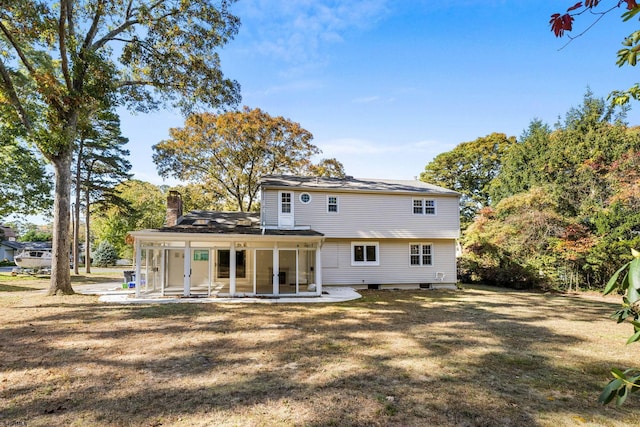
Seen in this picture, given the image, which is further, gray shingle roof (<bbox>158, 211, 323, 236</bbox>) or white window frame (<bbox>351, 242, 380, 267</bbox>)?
white window frame (<bbox>351, 242, 380, 267</bbox>)

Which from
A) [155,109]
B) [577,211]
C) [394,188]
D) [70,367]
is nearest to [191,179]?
[155,109]

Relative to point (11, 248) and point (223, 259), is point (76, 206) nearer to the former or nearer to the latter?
point (223, 259)

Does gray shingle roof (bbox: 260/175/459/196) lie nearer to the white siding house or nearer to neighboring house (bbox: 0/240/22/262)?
the white siding house

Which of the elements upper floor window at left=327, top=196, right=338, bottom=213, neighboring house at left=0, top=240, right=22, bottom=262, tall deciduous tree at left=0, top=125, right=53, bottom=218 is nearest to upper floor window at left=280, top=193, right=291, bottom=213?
upper floor window at left=327, top=196, right=338, bottom=213

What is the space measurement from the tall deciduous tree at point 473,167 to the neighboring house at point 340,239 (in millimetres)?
17461

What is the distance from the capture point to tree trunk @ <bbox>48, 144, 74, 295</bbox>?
518 inches

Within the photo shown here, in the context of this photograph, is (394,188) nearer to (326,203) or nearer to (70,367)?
(326,203)

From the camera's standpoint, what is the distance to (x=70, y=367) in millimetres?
5836

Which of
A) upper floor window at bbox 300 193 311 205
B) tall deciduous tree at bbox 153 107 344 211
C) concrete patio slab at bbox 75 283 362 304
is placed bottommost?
concrete patio slab at bbox 75 283 362 304

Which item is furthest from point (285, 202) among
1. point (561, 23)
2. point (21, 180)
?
point (21, 180)

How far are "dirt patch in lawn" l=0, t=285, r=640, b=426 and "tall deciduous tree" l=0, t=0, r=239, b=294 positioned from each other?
599 centimetres

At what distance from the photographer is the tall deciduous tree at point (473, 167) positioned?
34781mm

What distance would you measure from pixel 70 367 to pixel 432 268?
16.6 m

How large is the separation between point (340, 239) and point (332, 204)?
1913 millimetres
